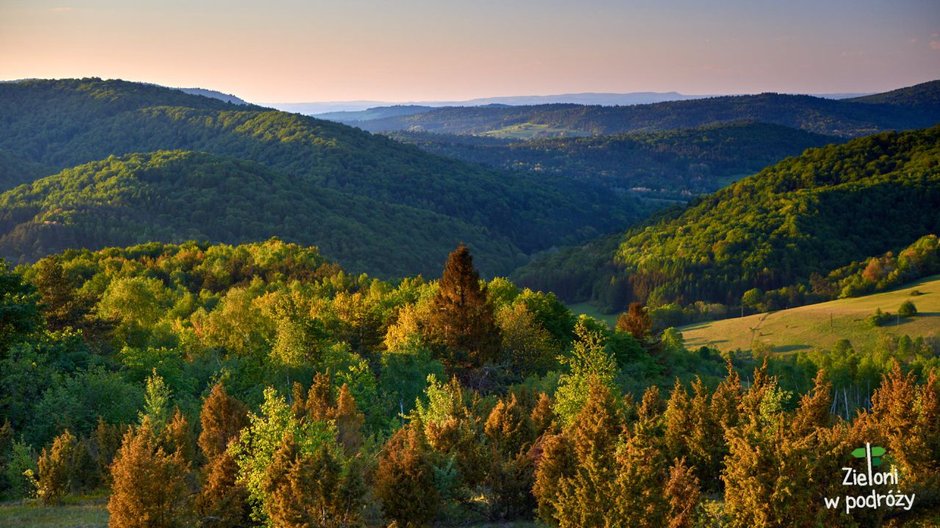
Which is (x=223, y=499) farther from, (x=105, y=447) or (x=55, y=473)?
(x=105, y=447)

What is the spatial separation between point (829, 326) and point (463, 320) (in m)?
86.5

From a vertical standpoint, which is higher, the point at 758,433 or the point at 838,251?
the point at 758,433

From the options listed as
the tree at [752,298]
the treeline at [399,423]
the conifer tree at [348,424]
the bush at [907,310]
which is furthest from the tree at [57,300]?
the tree at [752,298]

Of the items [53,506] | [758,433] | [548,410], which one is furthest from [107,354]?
[758,433]

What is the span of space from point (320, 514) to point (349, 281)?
239ft

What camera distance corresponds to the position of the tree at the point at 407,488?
28625mm

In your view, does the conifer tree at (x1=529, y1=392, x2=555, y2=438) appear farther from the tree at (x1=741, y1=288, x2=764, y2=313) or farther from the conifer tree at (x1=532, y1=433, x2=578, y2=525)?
the tree at (x1=741, y1=288, x2=764, y2=313)

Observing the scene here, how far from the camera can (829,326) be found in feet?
412

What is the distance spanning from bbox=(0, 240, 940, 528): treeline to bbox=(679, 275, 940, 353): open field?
182ft

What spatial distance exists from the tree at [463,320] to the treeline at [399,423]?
0.58ft

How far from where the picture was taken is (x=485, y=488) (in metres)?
34.9

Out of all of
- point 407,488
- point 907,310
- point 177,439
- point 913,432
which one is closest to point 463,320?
point 177,439

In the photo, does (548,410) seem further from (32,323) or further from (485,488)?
(32,323)

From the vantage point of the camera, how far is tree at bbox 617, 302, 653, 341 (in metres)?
87.8
